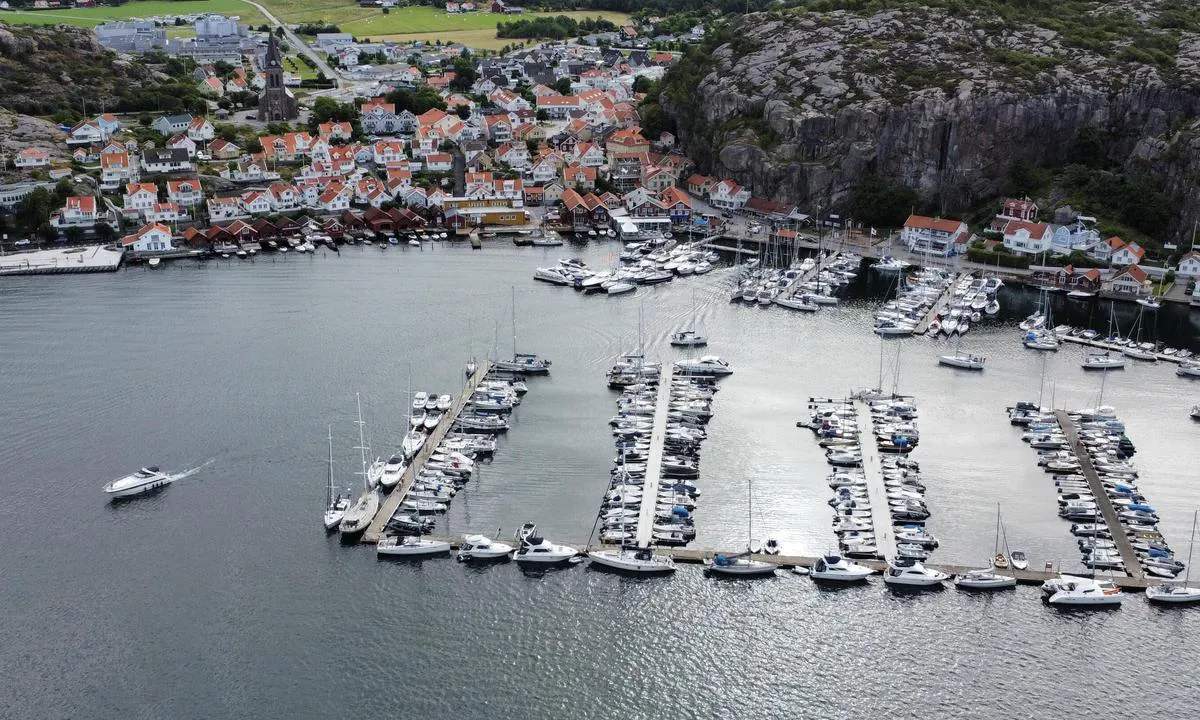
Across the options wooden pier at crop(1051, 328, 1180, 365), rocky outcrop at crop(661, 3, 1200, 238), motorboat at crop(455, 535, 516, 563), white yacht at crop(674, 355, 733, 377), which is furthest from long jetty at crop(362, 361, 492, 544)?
rocky outcrop at crop(661, 3, 1200, 238)

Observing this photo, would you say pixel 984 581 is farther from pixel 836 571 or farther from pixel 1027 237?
pixel 1027 237

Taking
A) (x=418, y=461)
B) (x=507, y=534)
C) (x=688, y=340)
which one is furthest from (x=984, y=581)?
(x=688, y=340)

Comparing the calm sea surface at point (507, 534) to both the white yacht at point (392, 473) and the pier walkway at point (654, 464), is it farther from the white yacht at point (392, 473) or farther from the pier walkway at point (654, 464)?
the pier walkway at point (654, 464)

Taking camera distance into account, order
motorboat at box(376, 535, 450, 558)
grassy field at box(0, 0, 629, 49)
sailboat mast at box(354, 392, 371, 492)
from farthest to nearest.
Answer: grassy field at box(0, 0, 629, 49), sailboat mast at box(354, 392, 371, 492), motorboat at box(376, 535, 450, 558)

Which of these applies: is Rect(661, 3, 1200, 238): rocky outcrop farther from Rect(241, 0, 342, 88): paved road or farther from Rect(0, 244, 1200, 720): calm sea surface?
Rect(241, 0, 342, 88): paved road

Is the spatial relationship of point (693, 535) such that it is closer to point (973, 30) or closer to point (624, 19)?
point (973, 30)

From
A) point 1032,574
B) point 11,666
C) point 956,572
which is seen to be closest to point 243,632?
point 11,666
